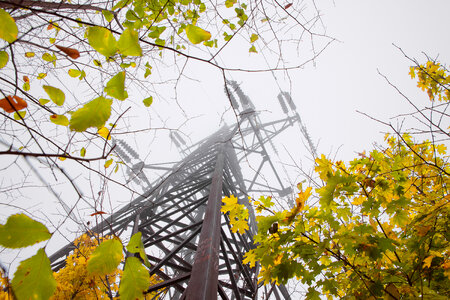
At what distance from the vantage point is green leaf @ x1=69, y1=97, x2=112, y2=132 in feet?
2.52

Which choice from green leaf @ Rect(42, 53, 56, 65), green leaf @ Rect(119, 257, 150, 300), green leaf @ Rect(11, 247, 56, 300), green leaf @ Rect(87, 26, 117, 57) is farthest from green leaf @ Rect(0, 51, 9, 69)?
green leaf @ Rect(42, 53, 56, 65)

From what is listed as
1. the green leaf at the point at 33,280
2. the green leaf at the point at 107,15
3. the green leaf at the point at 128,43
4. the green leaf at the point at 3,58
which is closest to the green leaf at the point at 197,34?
the green leaf at the point at 128,43

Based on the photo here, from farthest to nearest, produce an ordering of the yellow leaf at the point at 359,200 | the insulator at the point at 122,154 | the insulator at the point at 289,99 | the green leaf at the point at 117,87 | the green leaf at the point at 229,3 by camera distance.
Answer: the insulator at the point at 122,154 < the green leaf at the point at 229,3 < the yellow leaf at the point at 359,200 < the insulator at the point at 289,99 < the green leaf at the point at 117,87

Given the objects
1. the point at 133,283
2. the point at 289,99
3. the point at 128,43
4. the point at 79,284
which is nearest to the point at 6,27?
the point at 128,43

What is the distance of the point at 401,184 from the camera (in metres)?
2.26

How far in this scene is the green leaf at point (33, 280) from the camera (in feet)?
2.01

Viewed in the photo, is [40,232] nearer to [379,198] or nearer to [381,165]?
[379,198]

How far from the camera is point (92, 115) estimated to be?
79 cm

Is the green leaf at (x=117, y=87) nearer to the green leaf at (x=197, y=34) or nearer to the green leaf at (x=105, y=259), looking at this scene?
the green leaf at (x=197, y=34)

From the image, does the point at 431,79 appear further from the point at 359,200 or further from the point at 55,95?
the point at 55,95

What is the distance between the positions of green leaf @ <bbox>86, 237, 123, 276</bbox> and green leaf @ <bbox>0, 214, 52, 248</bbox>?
0.62 feet

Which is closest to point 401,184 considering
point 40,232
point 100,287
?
point 40,232

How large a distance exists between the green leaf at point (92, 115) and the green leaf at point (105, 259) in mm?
422

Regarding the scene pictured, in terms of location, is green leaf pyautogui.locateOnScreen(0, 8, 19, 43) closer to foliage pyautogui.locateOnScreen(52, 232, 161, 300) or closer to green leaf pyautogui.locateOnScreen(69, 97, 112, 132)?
green leaf pyautogui.locateOnScreen(69, 97, 112, 132)
